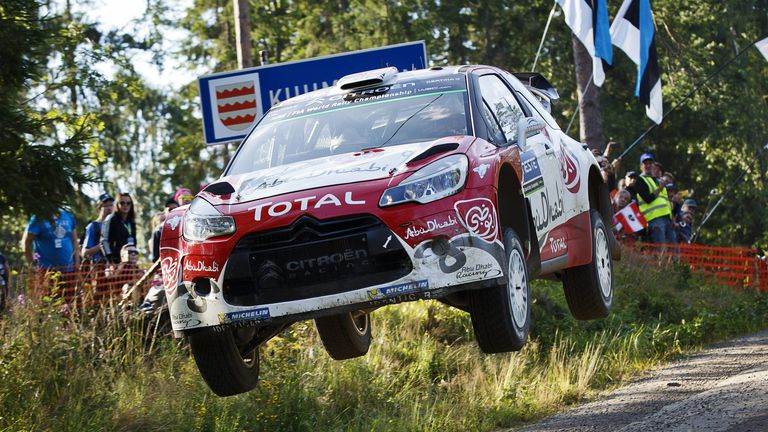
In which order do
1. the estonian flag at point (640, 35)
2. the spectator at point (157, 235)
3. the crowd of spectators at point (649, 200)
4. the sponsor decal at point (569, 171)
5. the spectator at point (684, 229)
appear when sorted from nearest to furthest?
the sponsor decal at point (569, 171) < the spectator at point (157, 235) < the crowd of spectators at point (649, 200) < the estonian flag at point (640, 35) < the spectator at point (684, 229)

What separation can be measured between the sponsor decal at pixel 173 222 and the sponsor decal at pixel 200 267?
1.11 feet

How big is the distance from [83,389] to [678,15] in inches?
1127

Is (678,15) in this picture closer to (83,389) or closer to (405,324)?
(405,324)

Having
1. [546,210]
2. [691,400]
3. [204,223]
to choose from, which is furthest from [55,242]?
[691,400]

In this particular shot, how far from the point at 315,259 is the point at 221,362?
4.05 feet

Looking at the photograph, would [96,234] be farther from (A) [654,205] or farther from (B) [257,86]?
(A) [654,205]

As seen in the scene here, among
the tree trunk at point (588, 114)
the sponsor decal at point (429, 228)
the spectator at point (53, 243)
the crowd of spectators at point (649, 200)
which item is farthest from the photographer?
the tree trunk at point (588, 114)

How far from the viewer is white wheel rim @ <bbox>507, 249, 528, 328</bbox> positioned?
7.44 meters

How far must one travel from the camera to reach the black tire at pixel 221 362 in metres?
7.48

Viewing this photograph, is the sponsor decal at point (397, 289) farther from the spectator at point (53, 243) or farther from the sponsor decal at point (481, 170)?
the spectator at point (53, 243)

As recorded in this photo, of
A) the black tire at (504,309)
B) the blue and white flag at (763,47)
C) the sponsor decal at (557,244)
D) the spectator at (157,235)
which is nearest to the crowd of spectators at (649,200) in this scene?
the blue and white flag at (763,47)

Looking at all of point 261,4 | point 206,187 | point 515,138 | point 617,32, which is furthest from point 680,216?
point 261,4

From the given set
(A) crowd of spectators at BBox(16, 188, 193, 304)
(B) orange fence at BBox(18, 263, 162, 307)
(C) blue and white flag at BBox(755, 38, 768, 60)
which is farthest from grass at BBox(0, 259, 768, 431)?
(C) blue and white flag at BBox(755, 38, 768, 60)

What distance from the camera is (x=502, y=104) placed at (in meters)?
8.74
